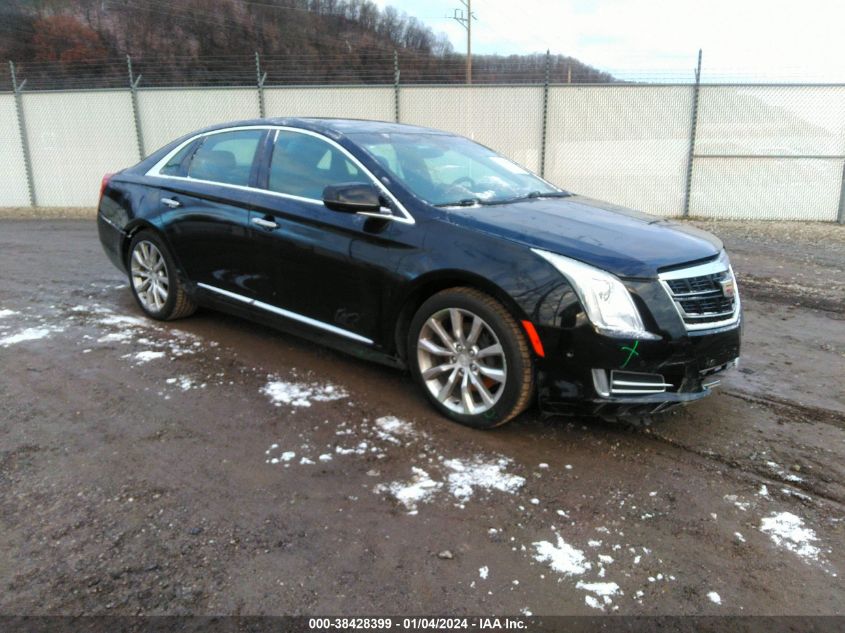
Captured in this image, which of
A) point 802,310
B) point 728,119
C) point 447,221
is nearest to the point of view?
point 447,221

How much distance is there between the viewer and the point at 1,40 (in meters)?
48.7

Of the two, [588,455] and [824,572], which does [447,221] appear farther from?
[824,572]

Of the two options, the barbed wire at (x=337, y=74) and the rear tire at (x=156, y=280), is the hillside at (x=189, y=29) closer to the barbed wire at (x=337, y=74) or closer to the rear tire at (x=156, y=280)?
the barbed wire at (x=337, y=74)

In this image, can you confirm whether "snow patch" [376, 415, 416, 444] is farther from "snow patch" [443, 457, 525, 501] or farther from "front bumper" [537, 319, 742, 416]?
"front bumper" [537, 319, 742, 416]

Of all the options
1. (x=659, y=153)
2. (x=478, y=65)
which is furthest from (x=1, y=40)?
(x=659, y=153)

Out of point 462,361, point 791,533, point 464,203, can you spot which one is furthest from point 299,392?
point 791,533

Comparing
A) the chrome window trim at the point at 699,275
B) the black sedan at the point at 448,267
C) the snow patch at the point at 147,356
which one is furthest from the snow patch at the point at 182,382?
the chrome window trim at the point at 699,275

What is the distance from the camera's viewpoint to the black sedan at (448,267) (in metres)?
3.18

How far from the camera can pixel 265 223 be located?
4.31 m

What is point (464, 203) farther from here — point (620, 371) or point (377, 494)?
point (377, 494)

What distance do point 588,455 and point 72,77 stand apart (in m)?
16.0

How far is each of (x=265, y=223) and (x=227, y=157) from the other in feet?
2.72

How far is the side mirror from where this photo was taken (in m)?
3.72

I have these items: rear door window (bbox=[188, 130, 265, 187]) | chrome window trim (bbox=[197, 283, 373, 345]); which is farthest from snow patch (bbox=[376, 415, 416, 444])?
rear door window (bbox=[188, 130, 265, 187])
